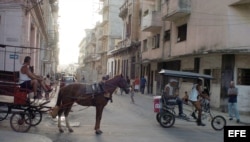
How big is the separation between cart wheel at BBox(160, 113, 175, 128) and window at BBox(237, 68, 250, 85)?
9.61m

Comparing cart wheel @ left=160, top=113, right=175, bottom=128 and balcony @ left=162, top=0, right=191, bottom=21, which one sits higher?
balcony @ left=162, top=0, right=191, bottom=21

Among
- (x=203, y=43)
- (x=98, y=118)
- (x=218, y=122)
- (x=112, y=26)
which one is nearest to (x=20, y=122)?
(x=98, y=118)

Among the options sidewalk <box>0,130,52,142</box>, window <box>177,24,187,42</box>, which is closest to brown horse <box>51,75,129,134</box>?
sidewalk <box>0,130,52,142</box>

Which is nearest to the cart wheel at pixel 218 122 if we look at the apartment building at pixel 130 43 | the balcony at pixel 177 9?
the balcony at pixel 177 9

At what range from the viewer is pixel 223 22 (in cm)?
2369

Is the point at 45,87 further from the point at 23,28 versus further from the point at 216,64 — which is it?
the point at 216,64

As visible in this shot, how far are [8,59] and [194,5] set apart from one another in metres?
14.2

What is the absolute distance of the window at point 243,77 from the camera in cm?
2300

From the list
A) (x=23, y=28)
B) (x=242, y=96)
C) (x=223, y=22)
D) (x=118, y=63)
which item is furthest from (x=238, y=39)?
(x=118, y=63)

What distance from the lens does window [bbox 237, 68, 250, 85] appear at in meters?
23.0

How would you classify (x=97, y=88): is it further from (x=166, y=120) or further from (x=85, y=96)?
(x=166, y=120)

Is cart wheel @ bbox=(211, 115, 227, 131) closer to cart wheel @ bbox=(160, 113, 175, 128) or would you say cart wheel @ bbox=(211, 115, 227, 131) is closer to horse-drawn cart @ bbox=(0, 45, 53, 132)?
cart wheel @ bbox=(160, 113, 175, 128)

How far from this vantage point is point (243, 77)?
75.7 ft

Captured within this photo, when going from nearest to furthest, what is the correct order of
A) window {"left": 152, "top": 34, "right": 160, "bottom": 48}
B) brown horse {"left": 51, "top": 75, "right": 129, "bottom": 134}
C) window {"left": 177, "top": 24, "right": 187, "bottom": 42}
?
brown horse {"left": 51, "top": 75, "right": 129, "bottom": 134} → window {"left": 177, "top": 24, "right": 187, "bottom": 42} → window {"left": 152, "top": 34, "right": 160, "bottom": 48}
